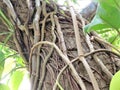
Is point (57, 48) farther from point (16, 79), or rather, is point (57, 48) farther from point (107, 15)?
point (16, 79)

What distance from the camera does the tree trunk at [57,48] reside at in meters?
0.45

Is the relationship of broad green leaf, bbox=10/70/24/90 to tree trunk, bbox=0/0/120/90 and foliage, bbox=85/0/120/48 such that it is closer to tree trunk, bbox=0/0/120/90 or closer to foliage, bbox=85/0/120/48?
tree trunk, bbox=0/0/120/90

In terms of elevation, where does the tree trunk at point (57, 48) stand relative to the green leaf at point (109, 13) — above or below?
below

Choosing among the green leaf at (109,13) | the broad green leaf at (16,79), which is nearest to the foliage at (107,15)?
the green leaf at (109,13)

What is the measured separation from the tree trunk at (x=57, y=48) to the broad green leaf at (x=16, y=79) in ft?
0.31

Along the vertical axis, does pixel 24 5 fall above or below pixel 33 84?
above

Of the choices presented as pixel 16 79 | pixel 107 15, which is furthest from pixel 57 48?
pixel 16 79

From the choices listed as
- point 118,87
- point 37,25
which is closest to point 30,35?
point 37,25

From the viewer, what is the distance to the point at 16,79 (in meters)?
0.68

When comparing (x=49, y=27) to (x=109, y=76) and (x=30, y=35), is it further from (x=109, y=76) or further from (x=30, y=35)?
(x=109, y=76)

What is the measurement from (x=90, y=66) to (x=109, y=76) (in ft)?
0.13

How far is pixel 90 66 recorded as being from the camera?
46 centimetres

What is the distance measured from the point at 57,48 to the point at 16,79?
0.77 ft

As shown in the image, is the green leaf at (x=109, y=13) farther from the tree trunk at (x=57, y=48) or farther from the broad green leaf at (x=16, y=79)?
the broad green leaf at (x=16, y=79)
